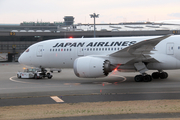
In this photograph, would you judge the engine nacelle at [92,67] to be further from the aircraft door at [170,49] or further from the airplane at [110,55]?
the aircraft door at [170,49]

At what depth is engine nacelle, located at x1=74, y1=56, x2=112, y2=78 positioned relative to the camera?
17.7m

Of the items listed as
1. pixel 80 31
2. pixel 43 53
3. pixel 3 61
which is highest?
pixel 80 31

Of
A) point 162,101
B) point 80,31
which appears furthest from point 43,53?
point 80,31

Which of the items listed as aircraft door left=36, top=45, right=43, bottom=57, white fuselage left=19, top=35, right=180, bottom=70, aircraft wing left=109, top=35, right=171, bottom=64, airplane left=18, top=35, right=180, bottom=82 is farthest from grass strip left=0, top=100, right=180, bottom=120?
aircraft door left=36, top=45, right=43, bottom=57

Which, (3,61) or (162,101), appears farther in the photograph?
(3,61)

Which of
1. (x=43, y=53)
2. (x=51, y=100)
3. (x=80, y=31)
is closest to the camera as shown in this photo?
(x=51, y=100)

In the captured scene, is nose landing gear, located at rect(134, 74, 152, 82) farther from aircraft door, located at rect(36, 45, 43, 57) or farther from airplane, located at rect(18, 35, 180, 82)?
aircraft door, located at rect(36, 45, 43, 57)

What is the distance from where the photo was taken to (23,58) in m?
23.4

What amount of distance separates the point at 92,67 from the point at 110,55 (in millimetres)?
1933

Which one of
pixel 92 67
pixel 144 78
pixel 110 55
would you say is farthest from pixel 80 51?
pixel 144 78

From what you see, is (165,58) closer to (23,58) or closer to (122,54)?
(122,54)

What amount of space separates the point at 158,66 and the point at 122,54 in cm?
331

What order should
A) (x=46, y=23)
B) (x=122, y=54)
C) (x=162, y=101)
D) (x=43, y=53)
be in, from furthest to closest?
(x=46, y=23), (x=43, y=53), (x=122, y=54), (x=162, y=101)

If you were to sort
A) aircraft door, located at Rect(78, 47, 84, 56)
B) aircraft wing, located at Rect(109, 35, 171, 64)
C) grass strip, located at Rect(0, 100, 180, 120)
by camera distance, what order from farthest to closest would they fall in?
1. aircraft door, located at Rect(78, 47, 84, 56)
2. aircraft wing, located at Rect(109, 35, 171, 64)
3. grass strip, located at Rect(0, 100, 180, 120)
